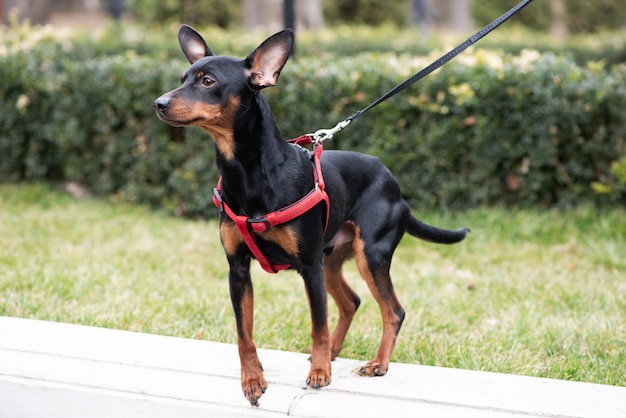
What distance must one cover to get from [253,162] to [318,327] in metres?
0.72

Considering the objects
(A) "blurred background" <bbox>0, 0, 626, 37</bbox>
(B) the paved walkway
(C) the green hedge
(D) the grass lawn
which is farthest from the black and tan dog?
(A) "blurred background" <bbox>0, 0, 626, 37</bbox>

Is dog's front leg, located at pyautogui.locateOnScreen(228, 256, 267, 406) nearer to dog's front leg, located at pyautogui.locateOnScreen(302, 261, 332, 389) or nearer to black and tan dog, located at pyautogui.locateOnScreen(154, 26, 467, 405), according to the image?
black and tan dog, located at pyautogui.locateOnScreen(154, 26, 467, 405)

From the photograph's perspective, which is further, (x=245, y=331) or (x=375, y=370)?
(x=375, y=370)

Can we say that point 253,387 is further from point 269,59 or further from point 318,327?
point 269,59

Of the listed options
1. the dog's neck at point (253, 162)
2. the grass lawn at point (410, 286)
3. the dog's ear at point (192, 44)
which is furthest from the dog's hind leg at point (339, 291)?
the dog's ear at point (192, 44)

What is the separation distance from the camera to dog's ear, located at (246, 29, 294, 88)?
302 centimetres

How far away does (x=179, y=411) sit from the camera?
316 cm

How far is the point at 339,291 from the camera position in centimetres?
368

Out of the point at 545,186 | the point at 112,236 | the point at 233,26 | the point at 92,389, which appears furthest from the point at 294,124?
the point at 233,26

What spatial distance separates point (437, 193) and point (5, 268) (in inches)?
140

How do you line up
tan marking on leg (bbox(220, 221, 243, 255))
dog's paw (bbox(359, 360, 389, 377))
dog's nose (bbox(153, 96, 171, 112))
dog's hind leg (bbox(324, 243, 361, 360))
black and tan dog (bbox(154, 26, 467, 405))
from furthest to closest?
dog's hind leg (bbox(324, 243, 361, 360)) → dog's paw (bbox(359, 360, 389, 377)) → tan marking on leg (bbox(220, 221, 243, 255)) → black and tan dog (bbox(154, 26, 467, 405)) → dog's nose (bbox(153, 96, 171, 112))

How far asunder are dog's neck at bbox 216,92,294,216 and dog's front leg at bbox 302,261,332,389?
0.34 metres

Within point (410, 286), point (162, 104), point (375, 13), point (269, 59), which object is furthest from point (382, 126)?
point (375, 13)

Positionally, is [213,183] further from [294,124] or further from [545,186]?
[545,186]
